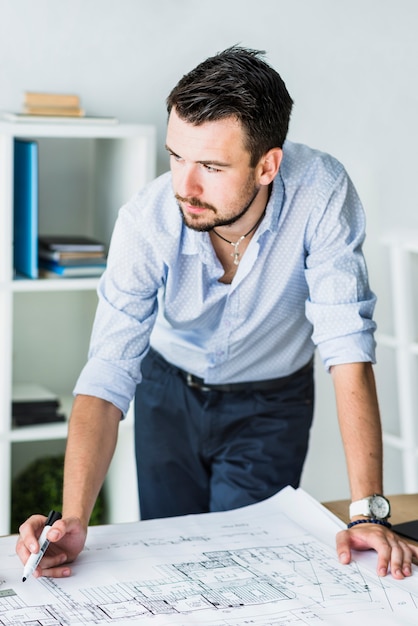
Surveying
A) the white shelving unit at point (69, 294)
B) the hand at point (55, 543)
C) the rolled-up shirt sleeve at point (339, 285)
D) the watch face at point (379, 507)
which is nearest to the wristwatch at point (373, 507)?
the watch face at point (379, 507)

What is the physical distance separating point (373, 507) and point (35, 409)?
1376 millimetres

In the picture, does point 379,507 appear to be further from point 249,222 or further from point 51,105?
point 51,105

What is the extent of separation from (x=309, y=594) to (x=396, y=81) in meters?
2.29

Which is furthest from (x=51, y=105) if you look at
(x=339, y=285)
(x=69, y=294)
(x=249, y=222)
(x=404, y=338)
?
(x=404, y=338)

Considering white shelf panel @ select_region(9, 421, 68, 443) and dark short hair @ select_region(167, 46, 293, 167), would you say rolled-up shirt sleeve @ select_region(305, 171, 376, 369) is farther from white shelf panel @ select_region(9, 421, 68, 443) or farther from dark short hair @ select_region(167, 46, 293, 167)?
white shelf panel @ select_region(9, 421, 68, 443)

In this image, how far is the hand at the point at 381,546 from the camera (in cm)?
140

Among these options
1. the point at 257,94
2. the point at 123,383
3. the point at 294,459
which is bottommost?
the point at 294,459

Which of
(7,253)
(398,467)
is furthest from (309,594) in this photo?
(398,467)

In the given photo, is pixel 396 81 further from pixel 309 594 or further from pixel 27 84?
pixel 309 594

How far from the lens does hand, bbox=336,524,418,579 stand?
140cm

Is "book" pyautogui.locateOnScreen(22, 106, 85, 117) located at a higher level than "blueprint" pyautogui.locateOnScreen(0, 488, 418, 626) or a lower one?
higher

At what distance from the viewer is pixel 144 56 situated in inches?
113

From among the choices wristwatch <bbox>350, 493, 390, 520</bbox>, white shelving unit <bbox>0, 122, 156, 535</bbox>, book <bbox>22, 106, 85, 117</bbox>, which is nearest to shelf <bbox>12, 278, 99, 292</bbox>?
white shelving unit <bbox>0, 122, 156, 535</bbox>

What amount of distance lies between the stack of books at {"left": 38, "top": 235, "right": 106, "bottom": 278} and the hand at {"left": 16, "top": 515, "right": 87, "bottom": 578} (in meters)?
1.26
